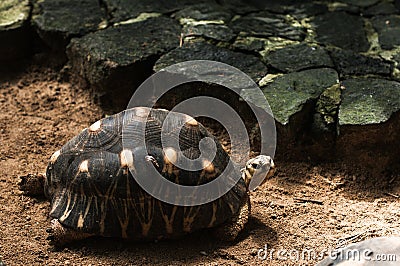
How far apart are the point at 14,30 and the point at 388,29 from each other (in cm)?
306

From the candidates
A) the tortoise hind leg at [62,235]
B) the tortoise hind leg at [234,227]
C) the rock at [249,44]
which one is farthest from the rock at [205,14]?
the tortoise hind leg at [62,235]

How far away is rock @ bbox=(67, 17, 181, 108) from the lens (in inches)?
182

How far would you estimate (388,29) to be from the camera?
16.3 feet

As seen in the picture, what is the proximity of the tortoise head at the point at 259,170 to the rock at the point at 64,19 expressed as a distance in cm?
208

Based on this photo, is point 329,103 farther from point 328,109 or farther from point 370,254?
point 370,254

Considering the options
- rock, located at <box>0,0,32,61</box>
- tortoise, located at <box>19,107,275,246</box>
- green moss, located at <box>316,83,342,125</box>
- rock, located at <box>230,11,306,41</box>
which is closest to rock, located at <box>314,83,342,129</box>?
green moss, located at <box>316,83,342,125</box>

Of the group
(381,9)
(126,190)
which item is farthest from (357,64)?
(126,190)

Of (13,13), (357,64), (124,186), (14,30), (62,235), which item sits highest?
(13,13)

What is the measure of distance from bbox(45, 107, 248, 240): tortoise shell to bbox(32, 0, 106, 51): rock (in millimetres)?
1771

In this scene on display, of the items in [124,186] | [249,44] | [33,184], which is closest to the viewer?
[124,186]

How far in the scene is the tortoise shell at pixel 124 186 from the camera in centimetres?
331

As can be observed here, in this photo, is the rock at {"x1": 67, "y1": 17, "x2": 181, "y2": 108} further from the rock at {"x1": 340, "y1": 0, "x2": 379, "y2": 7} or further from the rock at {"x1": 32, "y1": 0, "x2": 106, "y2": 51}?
the rock at {"x1": 340, "y1": 0, "x2": 379, "y2": 7}

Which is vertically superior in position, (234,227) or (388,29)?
(388,29)

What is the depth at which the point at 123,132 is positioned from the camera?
3.40 meters
